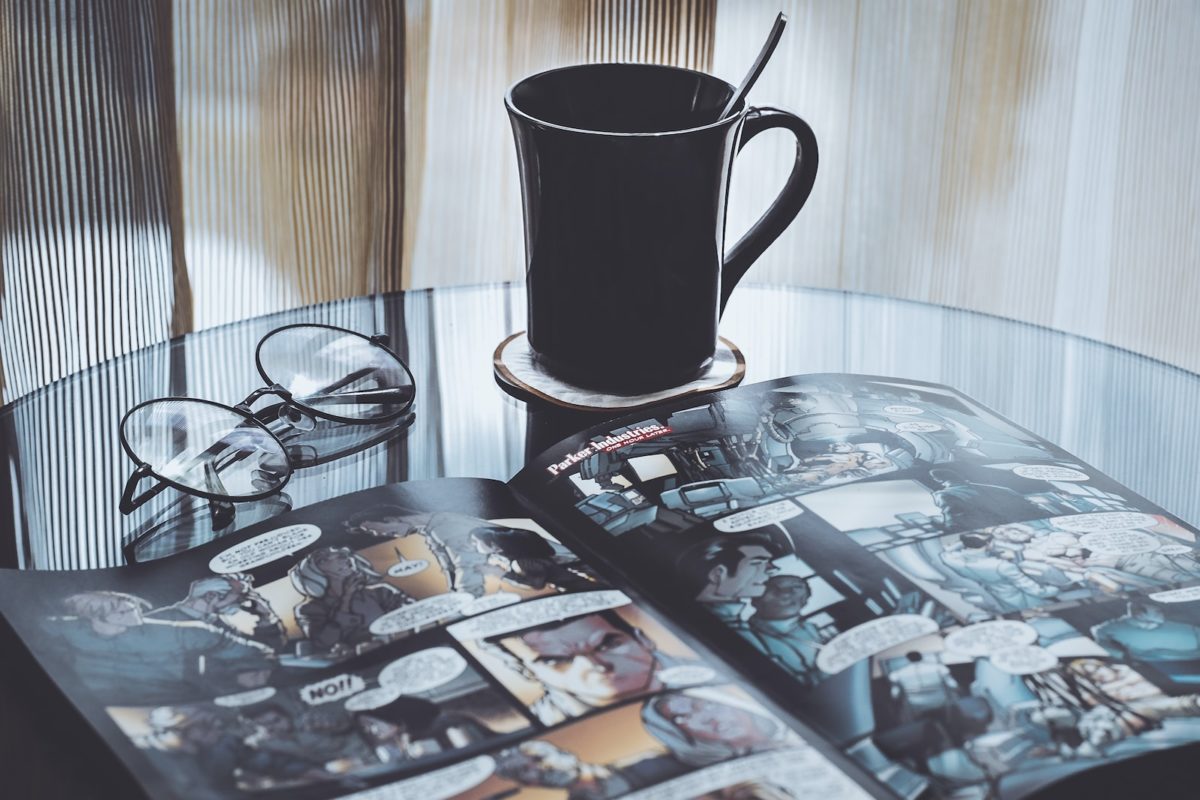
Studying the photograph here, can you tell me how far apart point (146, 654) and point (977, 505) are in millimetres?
373

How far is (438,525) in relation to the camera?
576 millimetres

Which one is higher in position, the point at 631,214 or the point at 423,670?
the point at 631,214

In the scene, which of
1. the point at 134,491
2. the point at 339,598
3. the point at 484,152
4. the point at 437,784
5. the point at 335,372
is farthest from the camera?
the point at 484,152

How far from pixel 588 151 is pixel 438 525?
212mm

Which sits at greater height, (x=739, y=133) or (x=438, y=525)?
(x=739, y=133)

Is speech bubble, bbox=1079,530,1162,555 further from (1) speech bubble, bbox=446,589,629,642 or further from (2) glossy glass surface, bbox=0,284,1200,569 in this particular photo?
(1) speech bubble, bbox=446,589,629,642

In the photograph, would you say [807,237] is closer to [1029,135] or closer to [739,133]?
[1029,135]

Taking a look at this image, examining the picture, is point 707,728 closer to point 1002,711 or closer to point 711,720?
point 711,720

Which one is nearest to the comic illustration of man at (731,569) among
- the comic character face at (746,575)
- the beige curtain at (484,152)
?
the comic character face at (746,575)

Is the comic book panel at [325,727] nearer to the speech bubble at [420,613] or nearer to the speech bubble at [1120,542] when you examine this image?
the speech bubble at [420,613]

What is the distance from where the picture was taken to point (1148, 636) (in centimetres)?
50

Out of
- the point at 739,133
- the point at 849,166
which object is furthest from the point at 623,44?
the point at 739,133

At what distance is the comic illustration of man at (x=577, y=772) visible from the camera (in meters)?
0.42

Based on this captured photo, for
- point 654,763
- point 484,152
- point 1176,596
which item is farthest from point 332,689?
point 484,152
